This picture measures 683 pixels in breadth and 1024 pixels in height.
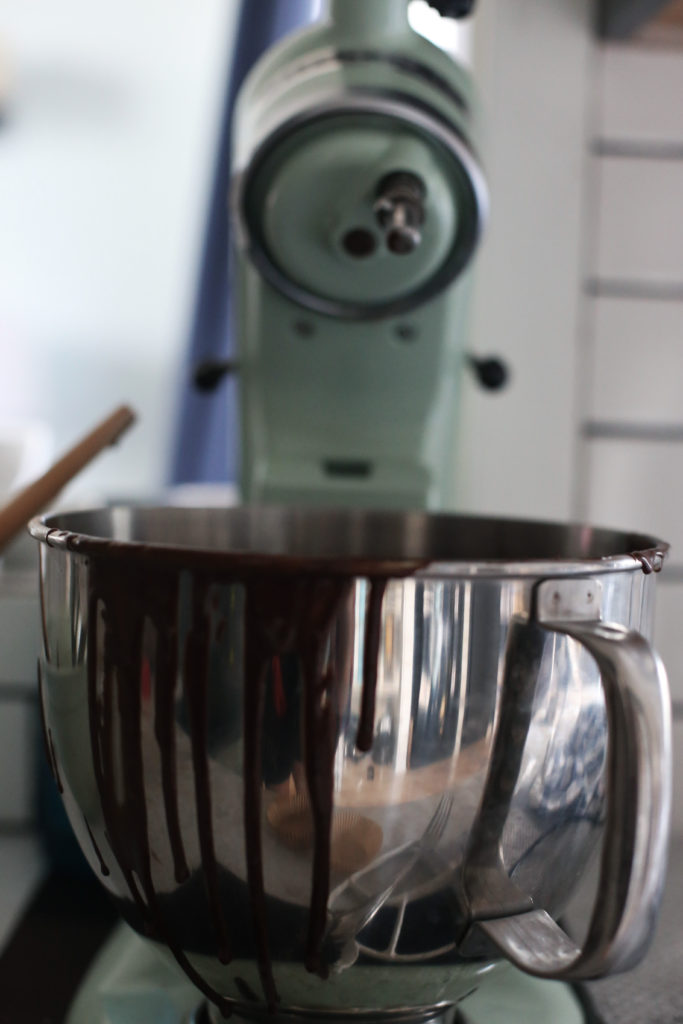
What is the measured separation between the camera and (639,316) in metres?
0.75

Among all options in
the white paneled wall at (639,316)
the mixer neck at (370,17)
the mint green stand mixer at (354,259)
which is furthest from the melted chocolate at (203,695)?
the white paneled wall at (639,316)

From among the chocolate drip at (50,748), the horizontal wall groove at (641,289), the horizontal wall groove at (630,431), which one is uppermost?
the horizontal wall groove at (641,289)

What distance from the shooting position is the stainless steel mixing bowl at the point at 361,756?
0.26m

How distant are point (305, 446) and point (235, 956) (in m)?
0.34

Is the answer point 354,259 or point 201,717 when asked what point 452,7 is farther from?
point 201,717

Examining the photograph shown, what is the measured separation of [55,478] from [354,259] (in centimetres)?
20

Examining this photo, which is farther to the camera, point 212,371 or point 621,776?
point 212,371

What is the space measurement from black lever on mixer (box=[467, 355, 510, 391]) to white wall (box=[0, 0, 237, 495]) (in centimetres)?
71

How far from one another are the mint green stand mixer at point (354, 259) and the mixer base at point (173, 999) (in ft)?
0.09

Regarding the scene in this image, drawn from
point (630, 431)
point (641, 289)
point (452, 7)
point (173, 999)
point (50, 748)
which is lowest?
point (173, 999)

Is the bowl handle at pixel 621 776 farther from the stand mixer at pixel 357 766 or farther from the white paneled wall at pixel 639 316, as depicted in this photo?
the white paneled wall at pixel 639 316

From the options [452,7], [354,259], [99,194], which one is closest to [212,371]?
[354,259]

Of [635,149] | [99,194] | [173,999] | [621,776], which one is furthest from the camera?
[99,194]

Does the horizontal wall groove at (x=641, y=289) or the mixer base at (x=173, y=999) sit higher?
the horizontal wall groove at (x=641, y=289)
